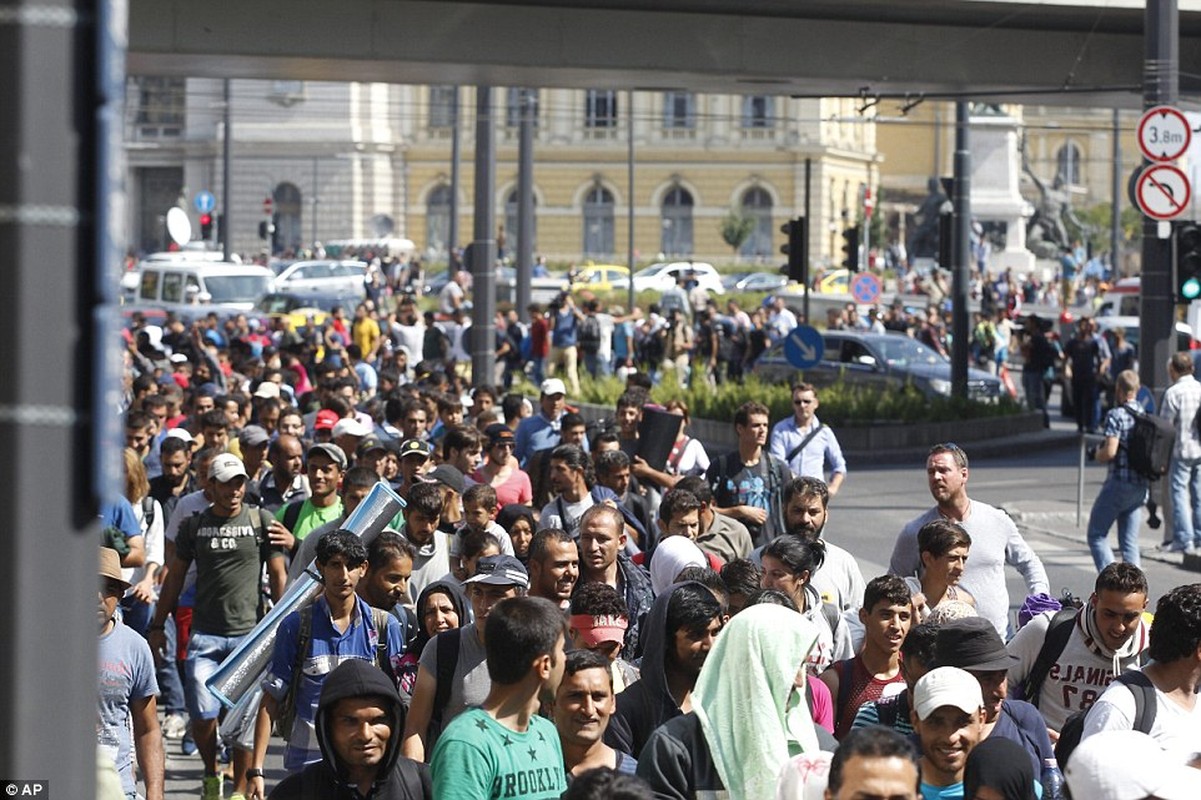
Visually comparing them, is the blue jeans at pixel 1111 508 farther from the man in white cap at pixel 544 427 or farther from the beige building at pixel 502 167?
the beige building at pixel 502 167

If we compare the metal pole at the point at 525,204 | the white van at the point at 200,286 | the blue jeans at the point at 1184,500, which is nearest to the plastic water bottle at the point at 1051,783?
the blue jeans at the point at 1184,500

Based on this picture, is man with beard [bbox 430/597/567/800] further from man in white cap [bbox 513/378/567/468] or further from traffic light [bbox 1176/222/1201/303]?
traffic light [bbox 1176/222/1201/303]

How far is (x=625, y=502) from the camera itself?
36.5 ft

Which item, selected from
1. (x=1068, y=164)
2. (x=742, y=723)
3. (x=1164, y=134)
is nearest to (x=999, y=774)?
(x=742, y=723)

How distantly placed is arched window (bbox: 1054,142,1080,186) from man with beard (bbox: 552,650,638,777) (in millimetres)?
105818

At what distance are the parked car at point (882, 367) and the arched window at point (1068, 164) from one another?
77.1 m

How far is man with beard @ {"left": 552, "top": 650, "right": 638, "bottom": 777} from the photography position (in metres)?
5.70

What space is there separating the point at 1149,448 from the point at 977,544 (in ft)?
22.4

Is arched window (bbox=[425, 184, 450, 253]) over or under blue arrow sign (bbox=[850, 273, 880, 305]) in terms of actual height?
over

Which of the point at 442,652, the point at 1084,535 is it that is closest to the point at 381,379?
the point at 1084,535

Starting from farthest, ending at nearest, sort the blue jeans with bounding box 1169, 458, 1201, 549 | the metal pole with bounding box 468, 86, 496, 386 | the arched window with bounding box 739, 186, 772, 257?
the arched window with bounding box 739, 186, 772, 257 < the metal pole with bounding box 468, 86, 496, 386 < the blue jeans with bounding box 1169, 458, 1201, 549

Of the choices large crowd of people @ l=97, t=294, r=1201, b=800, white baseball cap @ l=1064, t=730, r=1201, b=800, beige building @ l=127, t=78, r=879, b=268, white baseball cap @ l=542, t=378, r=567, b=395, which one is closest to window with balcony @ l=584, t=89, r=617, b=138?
beige building @ l=127, t=78, r=879, b=268

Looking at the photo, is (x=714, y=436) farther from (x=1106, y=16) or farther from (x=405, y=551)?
(x=405, y=551)

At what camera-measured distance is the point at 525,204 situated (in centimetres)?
3466
